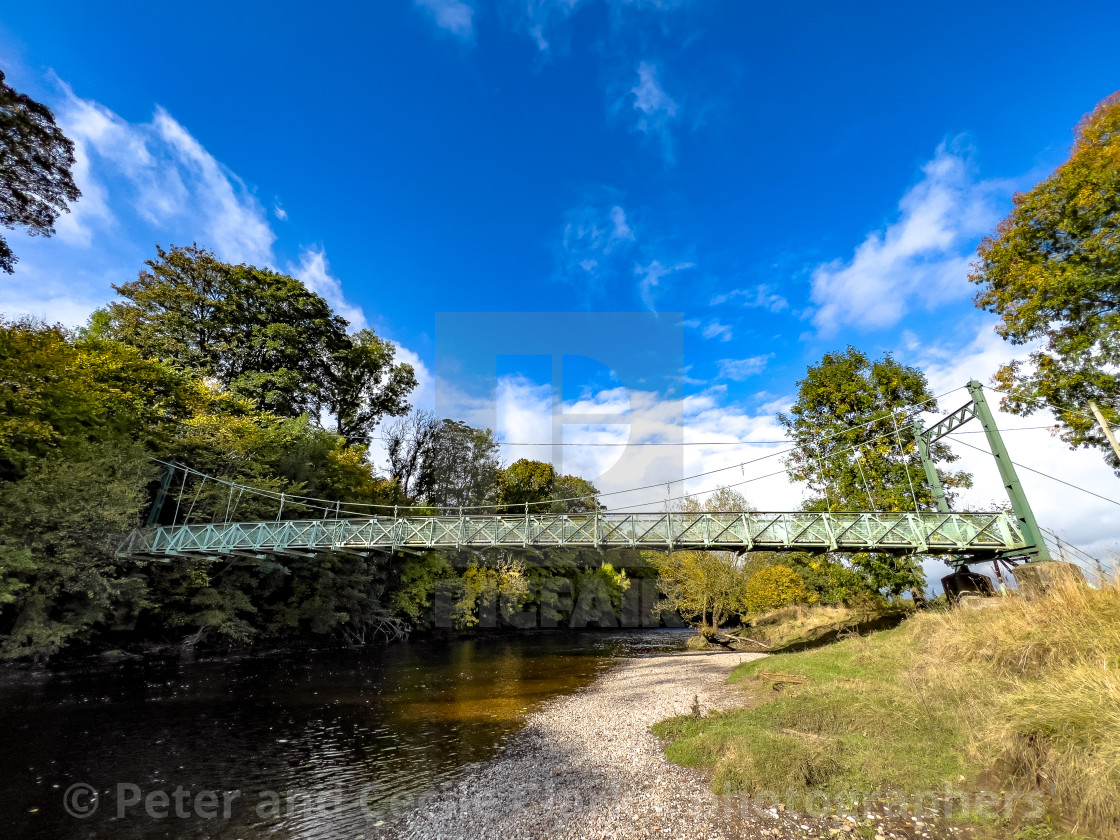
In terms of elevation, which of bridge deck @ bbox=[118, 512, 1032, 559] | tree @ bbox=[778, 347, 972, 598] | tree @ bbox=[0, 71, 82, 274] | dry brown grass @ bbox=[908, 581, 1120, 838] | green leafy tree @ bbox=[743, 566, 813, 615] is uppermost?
tree @ bbox=[0, 71, 82, 274]

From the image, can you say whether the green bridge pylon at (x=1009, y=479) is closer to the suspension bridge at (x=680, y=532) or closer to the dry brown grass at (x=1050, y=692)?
the suspension bridge at (x=680, y=532)

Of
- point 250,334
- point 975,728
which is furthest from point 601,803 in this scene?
point 250,334

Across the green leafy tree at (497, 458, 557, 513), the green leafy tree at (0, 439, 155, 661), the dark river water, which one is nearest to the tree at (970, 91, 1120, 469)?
the dark river water

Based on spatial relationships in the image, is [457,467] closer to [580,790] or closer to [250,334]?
[250,334]

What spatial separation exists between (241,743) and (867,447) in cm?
1734

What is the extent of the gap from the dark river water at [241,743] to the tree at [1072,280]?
13.1 metres

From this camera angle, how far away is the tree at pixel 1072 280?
982cm

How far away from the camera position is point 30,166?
1120cm

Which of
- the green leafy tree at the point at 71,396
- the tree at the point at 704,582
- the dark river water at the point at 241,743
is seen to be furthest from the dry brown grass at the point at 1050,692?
the green leafy tree at the point at 71,396

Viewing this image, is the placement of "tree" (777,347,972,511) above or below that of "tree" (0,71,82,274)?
below

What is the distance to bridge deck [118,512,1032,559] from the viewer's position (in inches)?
478

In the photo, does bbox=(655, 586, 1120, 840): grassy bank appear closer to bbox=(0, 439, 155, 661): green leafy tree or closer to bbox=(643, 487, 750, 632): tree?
bbox=(643, 487, 750, 632): tree

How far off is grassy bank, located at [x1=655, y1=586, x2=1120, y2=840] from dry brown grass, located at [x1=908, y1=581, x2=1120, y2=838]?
1 centimetres

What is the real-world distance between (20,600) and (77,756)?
25.0ft
